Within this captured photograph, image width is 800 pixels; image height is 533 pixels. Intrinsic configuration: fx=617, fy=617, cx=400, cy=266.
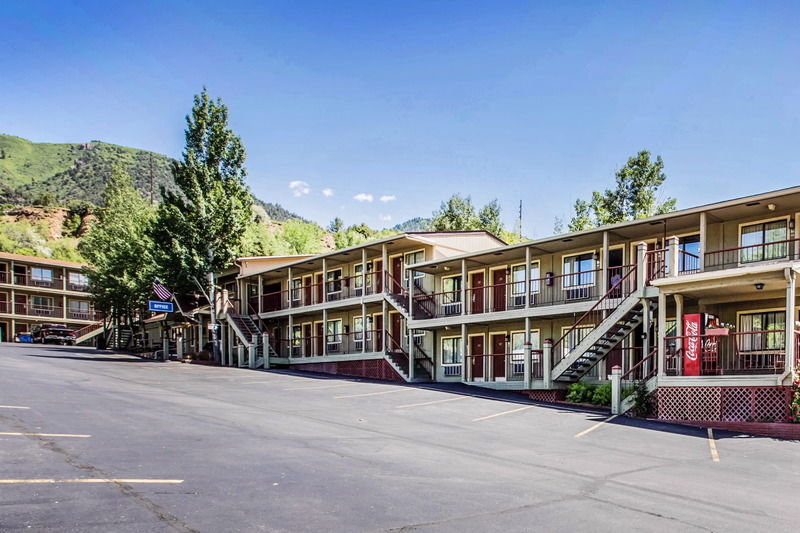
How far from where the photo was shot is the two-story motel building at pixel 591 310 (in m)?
17.2

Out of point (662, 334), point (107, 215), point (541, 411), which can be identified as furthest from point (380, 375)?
point (107, 215)

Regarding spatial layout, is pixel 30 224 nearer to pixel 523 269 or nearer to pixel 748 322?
pixel 523 269

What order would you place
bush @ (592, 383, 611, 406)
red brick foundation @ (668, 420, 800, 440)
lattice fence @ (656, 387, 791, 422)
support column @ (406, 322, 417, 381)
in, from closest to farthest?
red brick foundation @ (668, 420, 800, 440), lattice fence @ (656, 387, 791, 422), bush @ (592, 383, 611, 406), support column @ (406, 322, 417, 381)

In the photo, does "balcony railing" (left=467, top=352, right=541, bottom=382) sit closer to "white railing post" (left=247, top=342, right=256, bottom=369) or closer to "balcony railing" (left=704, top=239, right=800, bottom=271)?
"balcony railing" (left=704, top=239, right=800, bottom=271)

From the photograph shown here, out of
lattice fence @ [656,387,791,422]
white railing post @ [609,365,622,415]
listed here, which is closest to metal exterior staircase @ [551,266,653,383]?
white railing post @ [609,365,622,415]

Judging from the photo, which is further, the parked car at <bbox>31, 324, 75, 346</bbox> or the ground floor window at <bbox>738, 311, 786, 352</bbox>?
the parked car at <bbox>31, 324, 75, 346</bbox>

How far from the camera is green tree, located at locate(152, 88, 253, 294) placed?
36.9 metres

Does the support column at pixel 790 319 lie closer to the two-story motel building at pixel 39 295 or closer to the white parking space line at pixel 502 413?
the white parking space line at pixel 502 413

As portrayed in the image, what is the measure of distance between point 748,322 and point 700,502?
532 inches

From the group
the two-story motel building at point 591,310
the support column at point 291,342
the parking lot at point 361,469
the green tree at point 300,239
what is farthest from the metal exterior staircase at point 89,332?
the parking lot at point 361,469

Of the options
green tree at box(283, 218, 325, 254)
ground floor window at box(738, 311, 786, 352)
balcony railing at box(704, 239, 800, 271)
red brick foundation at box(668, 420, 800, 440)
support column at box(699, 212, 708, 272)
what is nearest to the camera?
red brick foundation at box(668, 420, 800, 440)

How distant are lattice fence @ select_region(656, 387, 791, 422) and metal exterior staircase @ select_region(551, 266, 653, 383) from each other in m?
2.96

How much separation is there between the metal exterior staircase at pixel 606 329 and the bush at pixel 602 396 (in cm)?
134

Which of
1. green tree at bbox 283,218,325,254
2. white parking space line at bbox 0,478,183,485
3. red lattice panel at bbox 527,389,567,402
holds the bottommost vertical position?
red lattice panel at bbox 527,389,567,402
